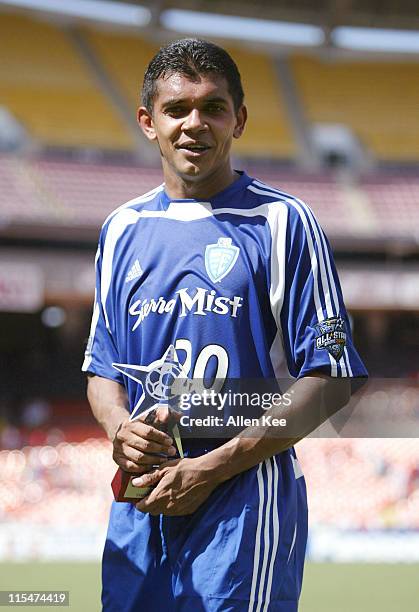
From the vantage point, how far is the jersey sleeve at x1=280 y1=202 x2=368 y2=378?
2.08 metres

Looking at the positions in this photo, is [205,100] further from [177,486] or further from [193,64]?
[177,486]

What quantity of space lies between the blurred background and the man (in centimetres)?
637

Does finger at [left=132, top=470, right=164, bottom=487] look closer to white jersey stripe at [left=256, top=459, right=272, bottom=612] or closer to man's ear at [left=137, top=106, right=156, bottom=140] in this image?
white jersey stripe at [left=256, top=459, right=272, bottom=612]

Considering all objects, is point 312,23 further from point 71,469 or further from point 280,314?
point 280,314

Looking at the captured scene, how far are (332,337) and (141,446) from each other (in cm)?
47

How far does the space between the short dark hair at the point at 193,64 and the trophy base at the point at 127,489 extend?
84 cm

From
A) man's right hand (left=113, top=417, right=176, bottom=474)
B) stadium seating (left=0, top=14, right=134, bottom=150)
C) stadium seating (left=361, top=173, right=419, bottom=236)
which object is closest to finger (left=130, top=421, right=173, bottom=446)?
man's right hand (left=113, top=417, right=176, bottom=474)

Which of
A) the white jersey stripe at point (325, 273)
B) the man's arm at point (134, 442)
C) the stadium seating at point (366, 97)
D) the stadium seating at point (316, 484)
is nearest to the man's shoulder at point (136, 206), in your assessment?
the white jersey stripe at point (325, 273)

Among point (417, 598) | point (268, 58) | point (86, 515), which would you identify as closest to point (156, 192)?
point (417, 598)

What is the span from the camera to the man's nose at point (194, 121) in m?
2.13

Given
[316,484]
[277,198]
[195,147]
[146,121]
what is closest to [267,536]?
[277,198]

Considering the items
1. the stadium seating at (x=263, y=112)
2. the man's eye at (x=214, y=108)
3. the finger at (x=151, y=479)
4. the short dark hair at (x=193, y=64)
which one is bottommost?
the finger at (x=151, y=479)

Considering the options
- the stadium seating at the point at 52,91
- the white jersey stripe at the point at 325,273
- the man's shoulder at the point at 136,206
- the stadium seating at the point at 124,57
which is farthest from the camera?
the stadium seating at the point at 124,57

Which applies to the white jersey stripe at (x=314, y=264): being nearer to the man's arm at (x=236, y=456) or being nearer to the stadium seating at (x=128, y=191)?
the man's arm at (x=236, y=456)
